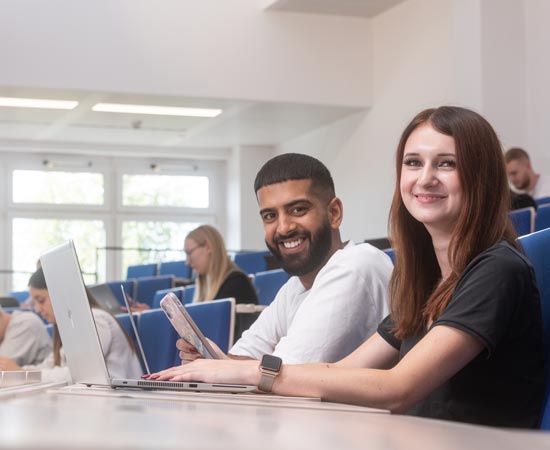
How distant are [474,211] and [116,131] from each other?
10989 millimetres

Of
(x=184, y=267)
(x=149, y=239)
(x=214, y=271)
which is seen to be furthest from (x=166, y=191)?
(x=214, y=271)

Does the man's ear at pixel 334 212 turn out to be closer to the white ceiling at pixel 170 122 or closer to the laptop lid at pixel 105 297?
the laptop lid at pixel 105 297

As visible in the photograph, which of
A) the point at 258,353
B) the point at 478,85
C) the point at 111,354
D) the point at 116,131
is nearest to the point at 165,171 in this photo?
the point at 116,131

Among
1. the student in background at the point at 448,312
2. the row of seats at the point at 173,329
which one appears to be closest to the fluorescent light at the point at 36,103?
the row of seats at the point at 173,329

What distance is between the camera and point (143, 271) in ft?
37.7

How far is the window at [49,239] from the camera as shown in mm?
14055

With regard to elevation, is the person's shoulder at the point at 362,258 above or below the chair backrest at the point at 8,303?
above

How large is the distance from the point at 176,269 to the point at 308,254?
330 inches

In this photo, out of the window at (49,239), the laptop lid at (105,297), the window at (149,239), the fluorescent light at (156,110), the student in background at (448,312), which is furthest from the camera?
the window at (149,239)

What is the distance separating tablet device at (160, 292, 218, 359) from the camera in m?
1.86

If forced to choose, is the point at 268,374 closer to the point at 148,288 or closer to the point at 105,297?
the point at 105,297

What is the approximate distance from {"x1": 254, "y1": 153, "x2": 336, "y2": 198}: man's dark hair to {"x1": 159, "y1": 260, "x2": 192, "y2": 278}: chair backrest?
7.90m

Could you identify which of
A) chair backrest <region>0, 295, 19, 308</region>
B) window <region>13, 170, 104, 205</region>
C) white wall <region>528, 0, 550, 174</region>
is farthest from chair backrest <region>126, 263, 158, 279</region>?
white wall <region>528, 0, 550, 174</region>

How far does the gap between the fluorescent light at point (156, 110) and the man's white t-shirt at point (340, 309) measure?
834 centimetres
